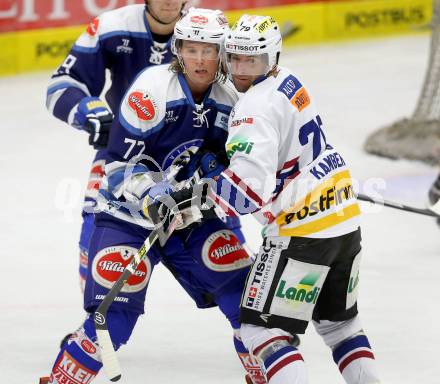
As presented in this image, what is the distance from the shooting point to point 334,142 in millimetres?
Answer: 7656

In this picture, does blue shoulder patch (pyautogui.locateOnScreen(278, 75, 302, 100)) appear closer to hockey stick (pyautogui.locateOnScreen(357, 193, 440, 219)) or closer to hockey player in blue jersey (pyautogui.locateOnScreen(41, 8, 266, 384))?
hockey player in blue jersey (pyautogui.locateOnScreen(41, 8, 266, 384))

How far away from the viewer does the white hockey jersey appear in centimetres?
346

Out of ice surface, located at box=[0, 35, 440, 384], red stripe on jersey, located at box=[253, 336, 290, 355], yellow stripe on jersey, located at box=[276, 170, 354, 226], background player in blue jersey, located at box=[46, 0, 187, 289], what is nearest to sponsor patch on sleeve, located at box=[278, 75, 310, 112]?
yellow stripe on jersey, located at box=[276, 170, 354, 226]

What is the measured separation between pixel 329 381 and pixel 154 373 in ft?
2.03

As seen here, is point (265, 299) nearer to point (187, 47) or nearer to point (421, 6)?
point (187, 47)

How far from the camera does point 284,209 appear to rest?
362cm

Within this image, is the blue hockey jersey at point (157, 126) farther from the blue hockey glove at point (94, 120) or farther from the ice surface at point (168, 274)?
the ice surface at point (168, 274)

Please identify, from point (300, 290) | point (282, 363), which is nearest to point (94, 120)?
point (300, 290)

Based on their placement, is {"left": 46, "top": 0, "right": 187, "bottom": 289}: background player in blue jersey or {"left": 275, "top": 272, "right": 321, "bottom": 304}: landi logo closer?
{"left": 275, "top": 272, "right": 321, "bottom": 304}: landi logo

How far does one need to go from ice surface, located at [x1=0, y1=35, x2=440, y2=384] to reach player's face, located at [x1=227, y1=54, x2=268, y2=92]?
1.18 metres

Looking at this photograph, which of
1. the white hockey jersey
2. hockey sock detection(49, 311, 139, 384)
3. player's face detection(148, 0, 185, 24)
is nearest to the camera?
the white hockey jersey

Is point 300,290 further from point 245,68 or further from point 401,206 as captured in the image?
point 401,206

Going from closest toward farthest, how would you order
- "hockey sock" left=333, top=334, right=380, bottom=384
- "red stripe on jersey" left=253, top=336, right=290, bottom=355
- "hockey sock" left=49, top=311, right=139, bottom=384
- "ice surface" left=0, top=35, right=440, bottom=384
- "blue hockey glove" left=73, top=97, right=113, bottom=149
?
"red stripe on jersey" left=253, top=336, right=290, bottom=355
"hockey sock" left=333, top=334, right=380, bottom=384
"hockey sock" left=49, top=311, right=139, bottom=384
"blue hockey glove" left=73, top=97, right=113, bottom=149
"ice surface" left=0, top=35, right=440, bottom=384

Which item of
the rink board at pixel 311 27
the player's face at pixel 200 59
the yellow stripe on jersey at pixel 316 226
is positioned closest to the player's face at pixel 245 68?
the player's face at pixel 200 59
